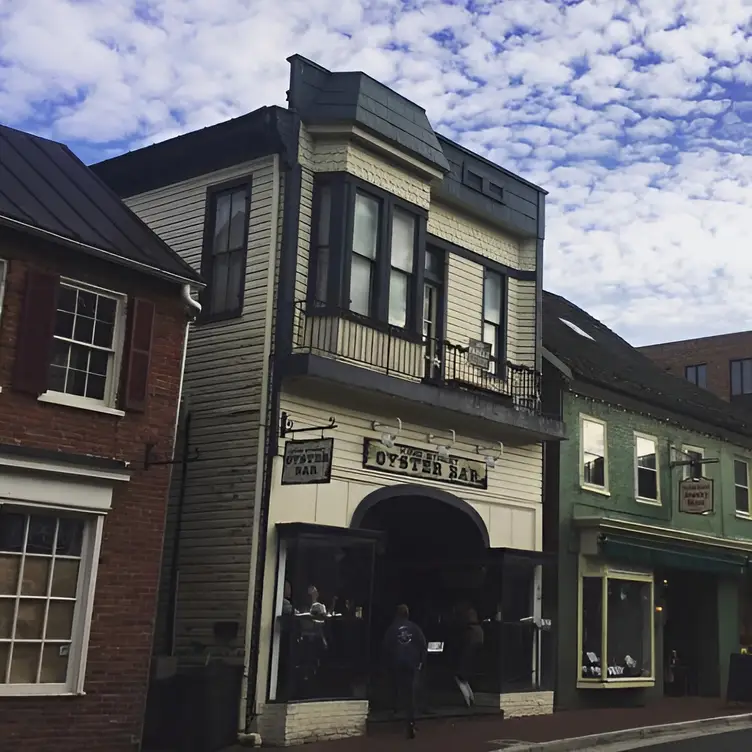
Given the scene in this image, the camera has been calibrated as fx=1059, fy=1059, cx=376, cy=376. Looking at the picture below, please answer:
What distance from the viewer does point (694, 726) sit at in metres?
17.1

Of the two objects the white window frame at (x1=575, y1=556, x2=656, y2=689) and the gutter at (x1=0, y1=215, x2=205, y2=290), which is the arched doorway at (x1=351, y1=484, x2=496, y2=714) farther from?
the gutter at (x1=0, y1=215, x2=205, y2=290)

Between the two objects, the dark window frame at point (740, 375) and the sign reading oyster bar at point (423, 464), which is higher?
the dark window frame at point (740, 375)

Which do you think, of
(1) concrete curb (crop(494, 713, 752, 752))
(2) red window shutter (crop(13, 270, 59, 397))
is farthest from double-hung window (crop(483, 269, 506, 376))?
(2) red window shutter (crop(13, 270, 59, 397))

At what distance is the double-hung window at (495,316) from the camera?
18.2m

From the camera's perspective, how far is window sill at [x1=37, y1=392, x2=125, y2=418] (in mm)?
11789

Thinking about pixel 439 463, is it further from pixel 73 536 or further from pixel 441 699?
pixel 73 536

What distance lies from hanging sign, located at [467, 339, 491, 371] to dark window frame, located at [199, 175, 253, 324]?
4.13 m

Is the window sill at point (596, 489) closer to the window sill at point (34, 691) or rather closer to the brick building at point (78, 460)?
the brick building at point (78, 460)

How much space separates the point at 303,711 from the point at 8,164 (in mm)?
7878

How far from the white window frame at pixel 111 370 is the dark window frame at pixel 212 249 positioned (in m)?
2.55

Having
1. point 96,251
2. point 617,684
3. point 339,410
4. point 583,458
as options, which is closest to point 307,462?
point 339,410

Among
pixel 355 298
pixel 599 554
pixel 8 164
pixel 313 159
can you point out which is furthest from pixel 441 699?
pixel 8 164

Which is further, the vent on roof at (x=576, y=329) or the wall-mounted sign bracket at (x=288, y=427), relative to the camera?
the vent on roof at (x=576, y=329)

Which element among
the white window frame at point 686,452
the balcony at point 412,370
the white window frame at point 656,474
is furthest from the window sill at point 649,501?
the balcony at point 412,370
